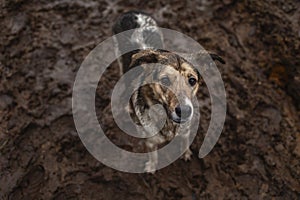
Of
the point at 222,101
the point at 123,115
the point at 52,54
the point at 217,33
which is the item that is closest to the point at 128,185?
the point at 123,115

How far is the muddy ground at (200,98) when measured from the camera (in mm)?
4613

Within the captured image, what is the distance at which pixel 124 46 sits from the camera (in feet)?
17.7

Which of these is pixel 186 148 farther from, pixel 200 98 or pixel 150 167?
pixel 200 98

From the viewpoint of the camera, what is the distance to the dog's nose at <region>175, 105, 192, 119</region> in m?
3.85

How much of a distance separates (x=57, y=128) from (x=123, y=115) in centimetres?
79

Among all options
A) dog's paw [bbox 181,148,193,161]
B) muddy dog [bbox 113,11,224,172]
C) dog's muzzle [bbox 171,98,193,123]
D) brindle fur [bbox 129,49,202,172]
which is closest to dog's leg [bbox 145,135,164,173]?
muddy dog [bbox 113,11,224,172]

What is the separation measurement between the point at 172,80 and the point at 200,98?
1.17m

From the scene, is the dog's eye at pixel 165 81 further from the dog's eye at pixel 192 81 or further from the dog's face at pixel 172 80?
the dog's eye at pixel 192 81

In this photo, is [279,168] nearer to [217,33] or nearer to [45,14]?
[217,33]

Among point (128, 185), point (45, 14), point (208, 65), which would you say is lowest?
point (128, 185)

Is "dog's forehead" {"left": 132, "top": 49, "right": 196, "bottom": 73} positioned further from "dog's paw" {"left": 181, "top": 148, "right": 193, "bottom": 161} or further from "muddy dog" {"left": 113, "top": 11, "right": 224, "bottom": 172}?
"dog's paw" {"left": 181, "top": 148, "right": 193, "bottom": 161}

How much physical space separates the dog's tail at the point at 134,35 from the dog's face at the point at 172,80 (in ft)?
3.25

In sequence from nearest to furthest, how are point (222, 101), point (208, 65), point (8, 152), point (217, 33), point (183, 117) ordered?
point (183, 117)
point (208, 65)
point (8, 152)
point (222, 101)
point (217, 33)

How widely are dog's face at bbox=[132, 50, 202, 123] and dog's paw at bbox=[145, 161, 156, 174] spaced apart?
0.90 m
